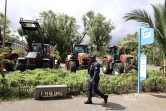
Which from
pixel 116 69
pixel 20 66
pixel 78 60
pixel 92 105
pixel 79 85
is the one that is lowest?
pixel 92 105

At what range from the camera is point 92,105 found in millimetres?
6547

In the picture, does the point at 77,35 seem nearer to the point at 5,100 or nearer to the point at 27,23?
the point at 27,23

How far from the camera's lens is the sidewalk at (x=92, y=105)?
6.21 metres

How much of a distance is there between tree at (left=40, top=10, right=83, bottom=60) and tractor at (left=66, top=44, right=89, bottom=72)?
24.6 metres

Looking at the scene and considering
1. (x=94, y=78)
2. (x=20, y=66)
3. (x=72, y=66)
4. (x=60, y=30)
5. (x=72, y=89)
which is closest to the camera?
(x=94, y=78)

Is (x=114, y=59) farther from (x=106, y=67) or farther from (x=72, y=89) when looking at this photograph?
(x=72, y=89)

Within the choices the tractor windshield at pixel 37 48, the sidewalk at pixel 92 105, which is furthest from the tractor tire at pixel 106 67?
the sidewalk at pixel 92 105

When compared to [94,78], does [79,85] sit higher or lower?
lower

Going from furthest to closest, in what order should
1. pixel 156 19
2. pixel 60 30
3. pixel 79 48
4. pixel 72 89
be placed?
pixel 60 30 → pixel 79 48 → pixel 156 19 → pixel 72 89

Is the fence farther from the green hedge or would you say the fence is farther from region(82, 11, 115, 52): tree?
region(82, 11, 115, 52): tree

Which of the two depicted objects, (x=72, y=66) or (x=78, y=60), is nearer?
(x=72, y=66)

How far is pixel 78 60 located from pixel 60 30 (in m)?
30.4

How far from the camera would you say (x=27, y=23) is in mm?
12891

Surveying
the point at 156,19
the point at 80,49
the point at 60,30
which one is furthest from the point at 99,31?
the point at 156,19
